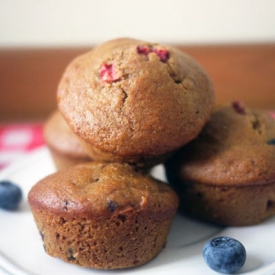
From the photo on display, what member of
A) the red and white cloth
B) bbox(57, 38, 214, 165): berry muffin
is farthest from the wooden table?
bbox(57, 38, 214, 165): berry muffin

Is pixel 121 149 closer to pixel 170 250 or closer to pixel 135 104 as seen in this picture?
pixel 135 104

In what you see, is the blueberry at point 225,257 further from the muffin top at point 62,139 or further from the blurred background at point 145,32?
the blurred background at point 145,32

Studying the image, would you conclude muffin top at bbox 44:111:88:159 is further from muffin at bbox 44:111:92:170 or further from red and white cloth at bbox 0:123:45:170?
red and white cloth at bbox 0:123:45:170

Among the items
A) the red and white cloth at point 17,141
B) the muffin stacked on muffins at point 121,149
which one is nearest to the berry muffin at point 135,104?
the muffin stacked on muffins at point 121,149

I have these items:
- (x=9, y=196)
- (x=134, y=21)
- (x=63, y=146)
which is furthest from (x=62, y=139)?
(x=134, y=21)

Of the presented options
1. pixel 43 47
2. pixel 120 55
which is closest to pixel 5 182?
pixel 120 55

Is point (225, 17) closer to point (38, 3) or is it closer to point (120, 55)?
point (38, 3)
